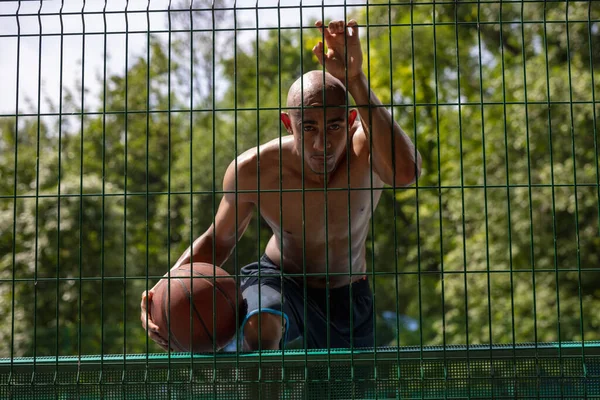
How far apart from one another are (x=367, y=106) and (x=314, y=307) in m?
1.86

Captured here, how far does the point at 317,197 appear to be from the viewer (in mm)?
5434

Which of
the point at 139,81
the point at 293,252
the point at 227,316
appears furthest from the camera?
the point at 139,81

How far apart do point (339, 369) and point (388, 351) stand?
0.27 metres

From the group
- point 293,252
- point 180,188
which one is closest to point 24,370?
point 293,252

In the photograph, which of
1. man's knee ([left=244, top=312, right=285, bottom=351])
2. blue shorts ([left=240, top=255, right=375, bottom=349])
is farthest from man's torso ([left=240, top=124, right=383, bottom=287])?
man's knee ([left=244, top=312, right=285, bottom=351])

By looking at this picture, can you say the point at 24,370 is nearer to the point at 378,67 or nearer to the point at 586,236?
the point at 586,236

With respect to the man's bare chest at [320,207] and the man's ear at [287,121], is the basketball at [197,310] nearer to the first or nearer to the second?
the man's bare chest at [320,207]

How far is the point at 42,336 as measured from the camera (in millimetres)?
17719

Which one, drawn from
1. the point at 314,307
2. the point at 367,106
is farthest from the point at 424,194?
the point at 367,106

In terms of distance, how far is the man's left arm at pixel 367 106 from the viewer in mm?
4391

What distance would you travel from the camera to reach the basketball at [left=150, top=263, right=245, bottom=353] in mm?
4559

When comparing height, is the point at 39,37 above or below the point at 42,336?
above

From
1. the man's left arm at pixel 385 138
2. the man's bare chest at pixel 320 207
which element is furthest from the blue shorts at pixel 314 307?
the man's left arm at pixel 385 138

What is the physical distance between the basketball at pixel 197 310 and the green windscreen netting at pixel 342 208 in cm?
17
